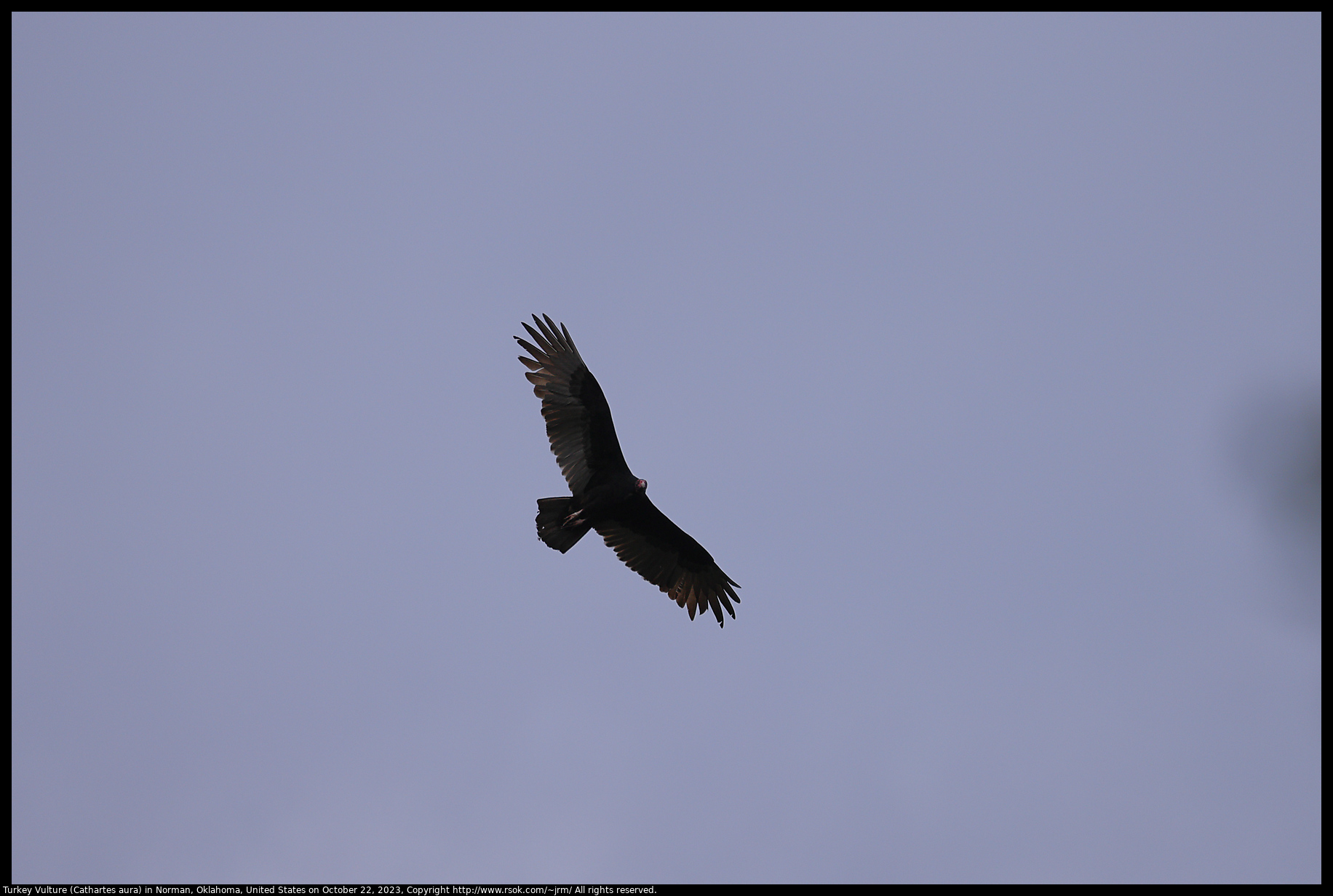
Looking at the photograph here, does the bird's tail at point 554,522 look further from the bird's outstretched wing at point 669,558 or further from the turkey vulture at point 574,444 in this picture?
the bird's outstretched wing at point 669,558

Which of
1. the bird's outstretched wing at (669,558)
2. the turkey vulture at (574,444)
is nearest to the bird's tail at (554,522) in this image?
the turkey vulture at (574,444)

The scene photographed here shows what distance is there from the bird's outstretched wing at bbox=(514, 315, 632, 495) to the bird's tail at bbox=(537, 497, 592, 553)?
0.98ft

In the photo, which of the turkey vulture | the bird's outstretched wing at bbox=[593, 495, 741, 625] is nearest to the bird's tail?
the turkey vulture

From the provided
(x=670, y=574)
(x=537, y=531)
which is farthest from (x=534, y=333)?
(x=670, y=574)

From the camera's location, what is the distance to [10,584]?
17.5 m

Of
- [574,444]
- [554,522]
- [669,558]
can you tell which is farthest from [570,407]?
[669,558]

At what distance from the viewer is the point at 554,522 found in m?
13.4

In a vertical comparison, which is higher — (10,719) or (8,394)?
(8,394)

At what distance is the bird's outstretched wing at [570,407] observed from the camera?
13406 millimetres

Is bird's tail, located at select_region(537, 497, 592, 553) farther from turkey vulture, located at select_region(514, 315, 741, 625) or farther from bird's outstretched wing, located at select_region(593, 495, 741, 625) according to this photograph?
bird's outstretched wing, located at select_region(593, 495, 741, 625)

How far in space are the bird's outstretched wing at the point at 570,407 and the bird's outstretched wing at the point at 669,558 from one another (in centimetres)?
96

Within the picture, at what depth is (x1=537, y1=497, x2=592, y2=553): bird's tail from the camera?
13367 millimetres
